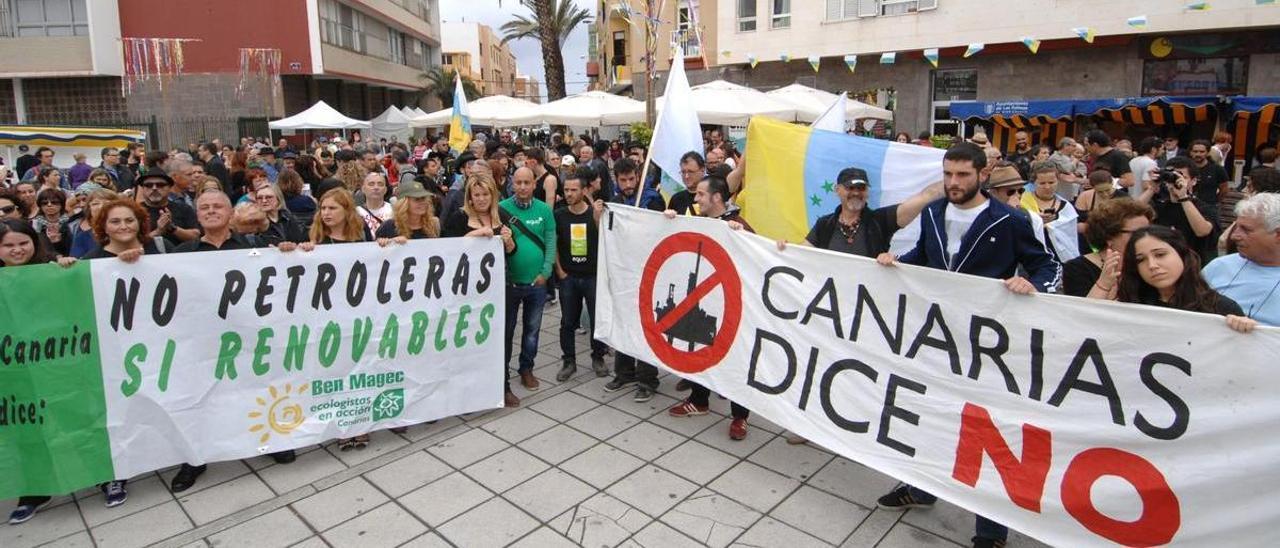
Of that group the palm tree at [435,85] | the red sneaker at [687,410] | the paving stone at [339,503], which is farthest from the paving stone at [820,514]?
the palm tree at [435,85]

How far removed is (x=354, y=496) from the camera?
4.02 m

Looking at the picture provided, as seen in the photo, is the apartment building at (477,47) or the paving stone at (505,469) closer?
the paving stone at (505,469)

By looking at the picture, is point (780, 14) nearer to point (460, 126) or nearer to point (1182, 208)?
point (460, 126)

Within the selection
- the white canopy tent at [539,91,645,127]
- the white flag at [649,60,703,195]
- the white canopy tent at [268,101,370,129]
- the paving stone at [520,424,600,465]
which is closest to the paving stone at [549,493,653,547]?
the paving stone at [520,424,600,465]

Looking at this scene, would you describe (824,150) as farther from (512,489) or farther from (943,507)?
(512,489)

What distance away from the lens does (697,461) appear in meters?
4.41

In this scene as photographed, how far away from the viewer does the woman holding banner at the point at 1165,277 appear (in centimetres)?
286

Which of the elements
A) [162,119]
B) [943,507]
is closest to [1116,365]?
[943,507]

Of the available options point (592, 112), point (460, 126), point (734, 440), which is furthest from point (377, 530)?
point (592, 112)

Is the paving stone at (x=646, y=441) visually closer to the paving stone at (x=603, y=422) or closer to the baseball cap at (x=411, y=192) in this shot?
the paving stone at (x=603, y=422)

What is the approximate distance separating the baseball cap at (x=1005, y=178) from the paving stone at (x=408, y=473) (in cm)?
361

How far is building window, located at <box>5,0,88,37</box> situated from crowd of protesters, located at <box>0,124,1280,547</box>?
21021 millimetres

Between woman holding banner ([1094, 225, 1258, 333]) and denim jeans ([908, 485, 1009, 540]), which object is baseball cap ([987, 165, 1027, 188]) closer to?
woman holding banner ([1094, 225, 1258, 333])

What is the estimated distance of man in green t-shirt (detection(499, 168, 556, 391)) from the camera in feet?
17.7
